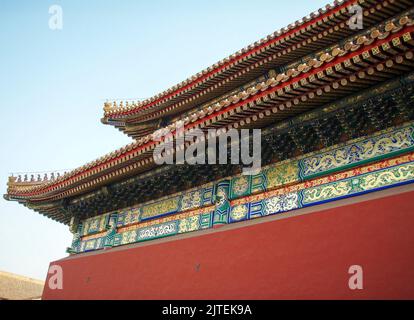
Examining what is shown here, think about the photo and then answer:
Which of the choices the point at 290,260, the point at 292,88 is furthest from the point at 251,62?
the point at 290,260

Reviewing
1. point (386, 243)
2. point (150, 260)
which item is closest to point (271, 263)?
point (386, 243)

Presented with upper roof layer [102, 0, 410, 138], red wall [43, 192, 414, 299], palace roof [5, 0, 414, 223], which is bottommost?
red wall [43, 192, 414, 299]

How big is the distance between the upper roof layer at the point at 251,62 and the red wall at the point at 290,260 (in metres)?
4.45

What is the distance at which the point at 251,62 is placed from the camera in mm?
9156

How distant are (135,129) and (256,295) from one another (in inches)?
297

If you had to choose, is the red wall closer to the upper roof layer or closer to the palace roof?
the palace roof

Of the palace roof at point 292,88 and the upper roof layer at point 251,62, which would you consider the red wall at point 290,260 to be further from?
the upper roof layer at point 251,62

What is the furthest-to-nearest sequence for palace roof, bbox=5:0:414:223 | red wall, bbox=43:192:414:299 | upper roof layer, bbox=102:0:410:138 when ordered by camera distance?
upper roof layer, bbox=102:0:410:138, palace roof, bbox=5:0:414:223, red wall, bbox=43:192:414:299

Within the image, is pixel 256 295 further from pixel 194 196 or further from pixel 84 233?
pixel 84 233

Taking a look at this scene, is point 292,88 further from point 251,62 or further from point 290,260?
point 251,62

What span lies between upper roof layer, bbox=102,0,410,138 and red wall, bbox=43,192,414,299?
14.6 ft

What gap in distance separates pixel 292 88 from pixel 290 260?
226cm

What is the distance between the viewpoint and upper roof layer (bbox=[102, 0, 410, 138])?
7574mm

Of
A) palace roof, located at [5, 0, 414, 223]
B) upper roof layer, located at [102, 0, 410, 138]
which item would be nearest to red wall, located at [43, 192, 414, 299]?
palace roof, located at [5, 0, 414, 223]
